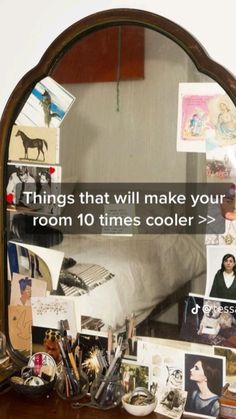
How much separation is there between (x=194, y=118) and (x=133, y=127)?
0.43 ft

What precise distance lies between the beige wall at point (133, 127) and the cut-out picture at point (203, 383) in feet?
1.26

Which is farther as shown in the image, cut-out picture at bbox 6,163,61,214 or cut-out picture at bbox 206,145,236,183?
A: cut-out picture at bbox 6,163,61,214

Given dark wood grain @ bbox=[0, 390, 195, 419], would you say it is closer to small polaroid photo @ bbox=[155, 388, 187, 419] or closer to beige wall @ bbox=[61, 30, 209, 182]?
small polaroid photo @ bbox=[155, 388, 187, 419]

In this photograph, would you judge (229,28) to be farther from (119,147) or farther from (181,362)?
(181,362)

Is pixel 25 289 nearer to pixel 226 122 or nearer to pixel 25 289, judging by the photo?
pixel 25 289

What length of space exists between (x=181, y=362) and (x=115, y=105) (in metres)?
0.56

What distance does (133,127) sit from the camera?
113cm

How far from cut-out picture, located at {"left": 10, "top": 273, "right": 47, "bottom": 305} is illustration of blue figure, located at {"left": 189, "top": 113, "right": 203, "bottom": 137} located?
0.48 meters

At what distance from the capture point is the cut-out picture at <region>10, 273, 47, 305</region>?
122cm

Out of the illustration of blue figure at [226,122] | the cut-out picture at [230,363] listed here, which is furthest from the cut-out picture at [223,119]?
the cut-out picture at [230,363]

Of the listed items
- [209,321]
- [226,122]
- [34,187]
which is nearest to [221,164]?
[226,122]

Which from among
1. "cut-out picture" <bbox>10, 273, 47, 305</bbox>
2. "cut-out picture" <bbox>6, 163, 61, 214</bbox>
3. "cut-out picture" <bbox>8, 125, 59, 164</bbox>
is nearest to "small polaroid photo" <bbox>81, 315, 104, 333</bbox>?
"cut-out picture" <bbox>10, 273, 47, 305</bbox>

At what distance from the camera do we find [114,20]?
112 centimetres

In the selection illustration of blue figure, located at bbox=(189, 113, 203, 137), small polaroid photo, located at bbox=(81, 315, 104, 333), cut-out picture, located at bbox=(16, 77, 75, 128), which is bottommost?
small polaroid photo, located at bbox=(81, 315, 104, 333)
